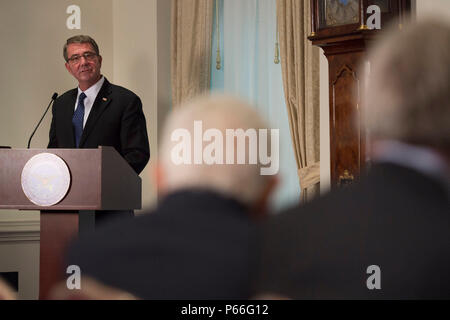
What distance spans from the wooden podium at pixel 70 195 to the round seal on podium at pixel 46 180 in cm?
2

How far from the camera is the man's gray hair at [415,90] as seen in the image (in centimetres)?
106

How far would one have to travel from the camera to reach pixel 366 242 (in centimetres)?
94

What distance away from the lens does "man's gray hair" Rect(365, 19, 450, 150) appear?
106 cm

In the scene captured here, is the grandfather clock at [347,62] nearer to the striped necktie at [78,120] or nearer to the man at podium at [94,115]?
the man at podium at [94,115]

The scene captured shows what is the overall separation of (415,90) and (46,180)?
7.31 ft

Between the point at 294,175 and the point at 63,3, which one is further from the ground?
the point at 63,3

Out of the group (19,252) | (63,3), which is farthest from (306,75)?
(19,252)

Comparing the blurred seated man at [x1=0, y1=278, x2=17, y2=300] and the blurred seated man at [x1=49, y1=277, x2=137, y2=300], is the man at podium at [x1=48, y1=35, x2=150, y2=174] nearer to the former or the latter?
the blurred seated man at [x1=0, y1=278, x2=17, y2=300]

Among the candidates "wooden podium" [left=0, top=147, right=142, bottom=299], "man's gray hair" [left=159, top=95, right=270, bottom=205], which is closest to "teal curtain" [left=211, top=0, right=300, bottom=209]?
"wooden podium" [left=0, top=147, right=142, bottom=299]

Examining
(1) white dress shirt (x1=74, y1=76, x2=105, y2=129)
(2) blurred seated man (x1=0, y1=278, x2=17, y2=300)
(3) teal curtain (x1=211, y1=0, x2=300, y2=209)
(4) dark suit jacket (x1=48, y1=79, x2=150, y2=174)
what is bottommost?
(2) blurred seated man (x1=0, y1=278, x2=17, y2=300)

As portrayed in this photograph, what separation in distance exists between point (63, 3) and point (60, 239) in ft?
→ 11.8

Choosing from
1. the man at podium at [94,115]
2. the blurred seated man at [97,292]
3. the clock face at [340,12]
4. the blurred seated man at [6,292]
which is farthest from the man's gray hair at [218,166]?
the clock face at [340,12]

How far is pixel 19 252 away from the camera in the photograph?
5.82 meters
